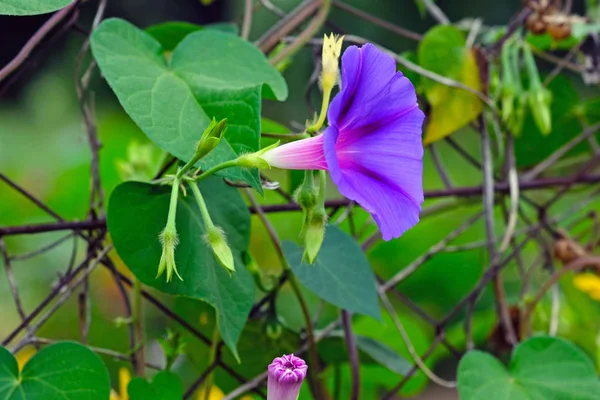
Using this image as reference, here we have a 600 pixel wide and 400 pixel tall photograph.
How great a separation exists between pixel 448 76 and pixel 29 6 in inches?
25.0

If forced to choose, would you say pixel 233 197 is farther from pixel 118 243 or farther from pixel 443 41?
pixel 443 41

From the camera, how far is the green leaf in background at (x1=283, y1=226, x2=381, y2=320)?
78cm

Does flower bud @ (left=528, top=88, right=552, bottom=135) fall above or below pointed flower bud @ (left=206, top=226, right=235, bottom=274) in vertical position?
below

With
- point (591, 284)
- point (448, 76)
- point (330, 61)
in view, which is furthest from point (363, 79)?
point (591, 284)

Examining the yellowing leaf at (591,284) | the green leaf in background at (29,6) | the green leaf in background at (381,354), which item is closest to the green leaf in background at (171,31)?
the green leaf in background at (29,6)

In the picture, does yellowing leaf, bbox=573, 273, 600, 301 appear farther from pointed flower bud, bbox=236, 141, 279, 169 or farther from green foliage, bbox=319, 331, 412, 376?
pointed flower bud, bbox=236, 141, 279, 169

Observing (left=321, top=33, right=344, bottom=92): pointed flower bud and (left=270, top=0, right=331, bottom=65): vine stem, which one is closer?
(left=321, top=33, right=344, bottom=92): pointed flower bud

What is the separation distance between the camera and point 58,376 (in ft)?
2.22

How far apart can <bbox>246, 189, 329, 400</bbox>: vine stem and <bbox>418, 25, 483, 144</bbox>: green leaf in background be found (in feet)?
0.99

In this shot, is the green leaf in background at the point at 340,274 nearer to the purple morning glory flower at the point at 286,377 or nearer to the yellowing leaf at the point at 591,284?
the purple morning glory flower at the point at 286,377

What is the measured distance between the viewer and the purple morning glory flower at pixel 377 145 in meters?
0.52

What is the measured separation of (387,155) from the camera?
55cm

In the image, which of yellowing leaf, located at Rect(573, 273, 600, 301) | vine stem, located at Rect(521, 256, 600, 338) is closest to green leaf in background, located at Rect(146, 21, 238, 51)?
vine stem, located at Rect(521, 256, 600, 338)

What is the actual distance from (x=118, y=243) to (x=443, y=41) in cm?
A: 59
